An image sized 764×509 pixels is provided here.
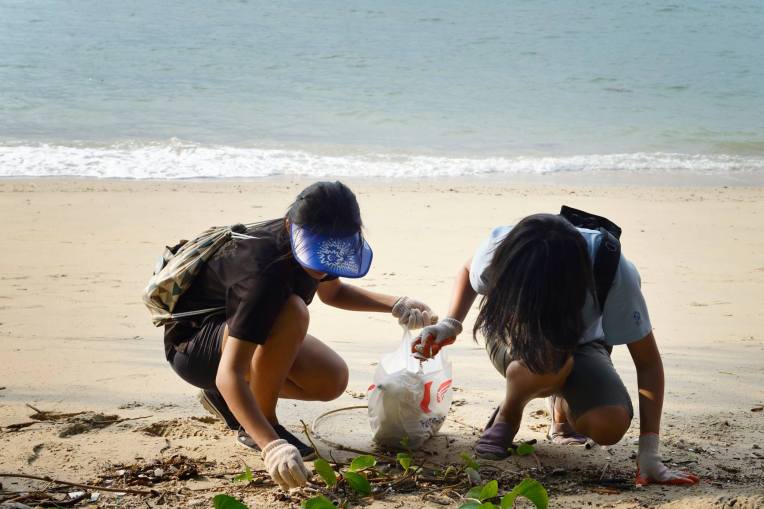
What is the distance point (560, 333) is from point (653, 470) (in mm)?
501

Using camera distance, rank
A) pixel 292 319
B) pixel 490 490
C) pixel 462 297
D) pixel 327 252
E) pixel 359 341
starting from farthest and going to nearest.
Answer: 1. pixel 359 341
2. pixel 462 297
3. pixel 292 319
4. pixel 327 252
5. pixel 490 490

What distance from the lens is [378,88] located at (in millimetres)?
15500

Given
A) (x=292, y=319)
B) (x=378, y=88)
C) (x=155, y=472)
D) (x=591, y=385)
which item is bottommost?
(x=155, y=472)

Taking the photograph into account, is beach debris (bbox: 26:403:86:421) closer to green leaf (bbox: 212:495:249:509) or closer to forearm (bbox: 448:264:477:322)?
green leaf (bbox: 212:495:249:509)

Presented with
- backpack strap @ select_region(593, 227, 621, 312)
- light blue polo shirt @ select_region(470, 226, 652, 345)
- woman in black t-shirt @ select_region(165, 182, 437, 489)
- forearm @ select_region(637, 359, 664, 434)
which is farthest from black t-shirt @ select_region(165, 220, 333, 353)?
forearm @ select_region(637, 359, 664, 434)

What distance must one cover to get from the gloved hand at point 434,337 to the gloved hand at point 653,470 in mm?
650

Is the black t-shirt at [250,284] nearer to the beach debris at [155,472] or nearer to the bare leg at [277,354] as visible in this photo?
the bare leg at [277,354]

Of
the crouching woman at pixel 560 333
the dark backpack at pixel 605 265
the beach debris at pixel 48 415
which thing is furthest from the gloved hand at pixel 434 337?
the beach debris at pixel 48 415

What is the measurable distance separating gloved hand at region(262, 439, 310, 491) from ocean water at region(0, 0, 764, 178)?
7.49 metres

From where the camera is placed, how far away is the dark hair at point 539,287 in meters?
2.38

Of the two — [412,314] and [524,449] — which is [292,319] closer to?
[412,314]

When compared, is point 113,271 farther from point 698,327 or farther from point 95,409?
point 698,327

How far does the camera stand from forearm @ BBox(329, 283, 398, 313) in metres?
3.02

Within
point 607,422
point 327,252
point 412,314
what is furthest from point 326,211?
point 607,422
